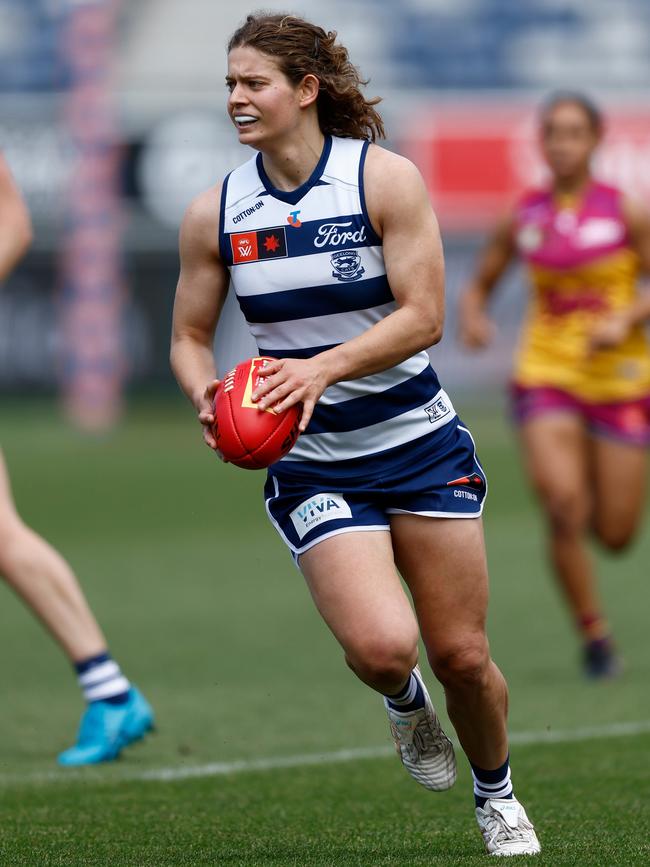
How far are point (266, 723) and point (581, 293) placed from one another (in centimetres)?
277

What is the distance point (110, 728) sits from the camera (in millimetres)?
5898

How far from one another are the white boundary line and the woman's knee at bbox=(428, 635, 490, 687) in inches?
61.8

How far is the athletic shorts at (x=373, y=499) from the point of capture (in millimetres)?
4445

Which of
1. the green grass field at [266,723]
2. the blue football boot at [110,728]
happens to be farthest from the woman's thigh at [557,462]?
the blue football boot at [110,728]

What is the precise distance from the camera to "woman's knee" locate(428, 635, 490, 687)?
439cm

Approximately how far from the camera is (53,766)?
588 centimetres

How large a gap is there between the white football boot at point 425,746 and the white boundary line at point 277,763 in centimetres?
124

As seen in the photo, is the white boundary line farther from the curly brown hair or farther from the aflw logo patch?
the curly brown hair

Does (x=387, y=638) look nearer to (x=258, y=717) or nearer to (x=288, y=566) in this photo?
(x=258, y=717)

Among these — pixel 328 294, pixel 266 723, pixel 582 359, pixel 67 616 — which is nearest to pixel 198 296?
pixel 328 294

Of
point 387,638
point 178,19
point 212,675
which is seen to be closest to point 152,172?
point 178,19

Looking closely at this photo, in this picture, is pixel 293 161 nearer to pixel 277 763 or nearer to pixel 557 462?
pixel 277 763

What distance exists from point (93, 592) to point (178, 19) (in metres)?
18.5

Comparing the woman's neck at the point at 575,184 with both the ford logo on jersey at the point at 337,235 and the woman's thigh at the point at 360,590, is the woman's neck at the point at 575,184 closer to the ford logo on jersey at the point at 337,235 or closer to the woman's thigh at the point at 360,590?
the ford logo on jersey at the point at 337,235
